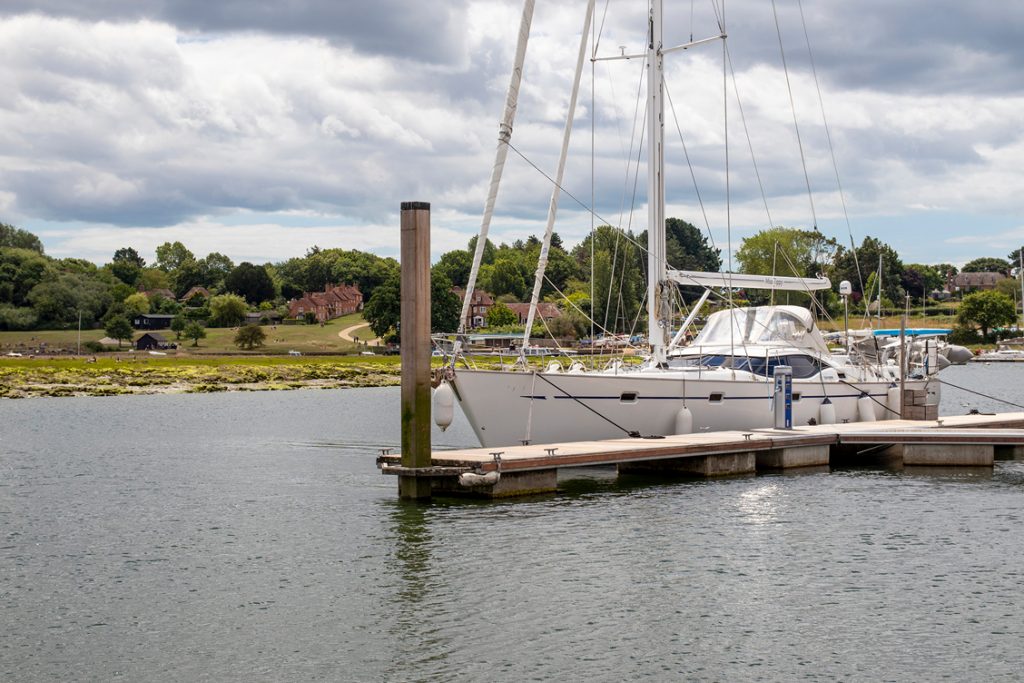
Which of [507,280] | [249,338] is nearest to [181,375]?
[249,338]

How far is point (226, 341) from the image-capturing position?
5655 inches

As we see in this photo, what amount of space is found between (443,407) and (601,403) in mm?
5495

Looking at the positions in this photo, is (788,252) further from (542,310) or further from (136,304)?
(136,304)

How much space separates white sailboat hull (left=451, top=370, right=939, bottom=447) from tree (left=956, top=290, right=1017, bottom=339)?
430 ft

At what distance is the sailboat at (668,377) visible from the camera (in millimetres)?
28463

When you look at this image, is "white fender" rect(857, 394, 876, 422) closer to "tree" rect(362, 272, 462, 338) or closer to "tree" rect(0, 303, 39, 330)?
"tree" rect(362, 272, 462, 338)

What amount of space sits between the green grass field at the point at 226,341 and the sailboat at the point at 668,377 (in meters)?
98.3

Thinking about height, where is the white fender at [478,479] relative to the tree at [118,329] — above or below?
below

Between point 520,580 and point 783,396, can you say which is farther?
point 783,396

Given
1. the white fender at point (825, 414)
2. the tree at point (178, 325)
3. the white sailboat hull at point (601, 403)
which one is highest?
the tree at point (178, 325)

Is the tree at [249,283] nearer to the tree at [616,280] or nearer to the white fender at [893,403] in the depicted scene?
the tree at [616,280]

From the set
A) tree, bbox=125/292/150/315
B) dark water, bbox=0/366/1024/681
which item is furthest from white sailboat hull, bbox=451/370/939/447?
tree, bbox=125/292/150/315

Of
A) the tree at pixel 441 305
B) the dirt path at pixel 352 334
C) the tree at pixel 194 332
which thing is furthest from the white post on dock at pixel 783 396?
the tree at pixel 194 332

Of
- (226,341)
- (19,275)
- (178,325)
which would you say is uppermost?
(19,275)
